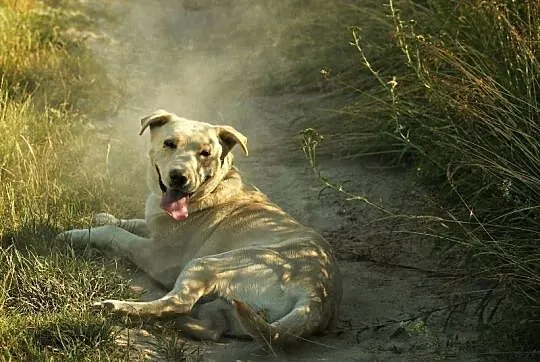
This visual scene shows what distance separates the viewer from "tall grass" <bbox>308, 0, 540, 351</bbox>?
454 centimetres

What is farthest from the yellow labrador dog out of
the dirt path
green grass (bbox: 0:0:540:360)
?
green grass (bbox: 0:0:540:360)

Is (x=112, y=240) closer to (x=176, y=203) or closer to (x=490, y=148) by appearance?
(x=176, y=203)

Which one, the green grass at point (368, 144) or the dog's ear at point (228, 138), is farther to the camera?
the dog's ear at point (228, 138)

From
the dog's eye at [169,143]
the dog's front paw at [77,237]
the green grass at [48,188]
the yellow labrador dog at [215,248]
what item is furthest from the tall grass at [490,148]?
the dog's front paw at [77,237]

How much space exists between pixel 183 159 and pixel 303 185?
5.82 feet

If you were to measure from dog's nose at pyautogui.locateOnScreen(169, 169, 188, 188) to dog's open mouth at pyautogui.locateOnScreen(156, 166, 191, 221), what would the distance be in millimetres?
106

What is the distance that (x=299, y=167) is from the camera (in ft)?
24.1

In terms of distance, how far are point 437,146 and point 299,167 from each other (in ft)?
Answer: 6.40

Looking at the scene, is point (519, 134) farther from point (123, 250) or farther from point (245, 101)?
point (245, 101)

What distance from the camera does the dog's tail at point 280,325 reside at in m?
4.29

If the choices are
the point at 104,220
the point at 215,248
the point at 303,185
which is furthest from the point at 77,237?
the point at 303,185

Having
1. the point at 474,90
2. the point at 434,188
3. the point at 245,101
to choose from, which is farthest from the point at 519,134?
the point at 245,101

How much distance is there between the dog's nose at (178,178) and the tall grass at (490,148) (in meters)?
1.24

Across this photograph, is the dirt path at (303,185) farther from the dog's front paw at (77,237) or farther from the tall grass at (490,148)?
the dog's front paw at (77,237)
